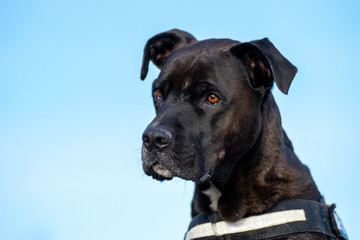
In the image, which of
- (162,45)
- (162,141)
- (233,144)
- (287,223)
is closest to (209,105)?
(233,144)

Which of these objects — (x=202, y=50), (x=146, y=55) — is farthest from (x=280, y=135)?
(x=146, y=55)

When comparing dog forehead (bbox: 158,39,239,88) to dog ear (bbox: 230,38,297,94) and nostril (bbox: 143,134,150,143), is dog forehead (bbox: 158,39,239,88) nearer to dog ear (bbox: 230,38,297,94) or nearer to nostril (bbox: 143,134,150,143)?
dog ear (bbox: 230,38,297,94)

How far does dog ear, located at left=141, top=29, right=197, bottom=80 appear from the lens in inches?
239

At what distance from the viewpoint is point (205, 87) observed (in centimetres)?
491

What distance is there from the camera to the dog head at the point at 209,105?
457 centimetres

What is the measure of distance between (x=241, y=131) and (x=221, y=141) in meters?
0.23

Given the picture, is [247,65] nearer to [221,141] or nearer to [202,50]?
[202,50]

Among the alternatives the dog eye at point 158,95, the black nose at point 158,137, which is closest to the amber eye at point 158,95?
the dog eye at point 158,95

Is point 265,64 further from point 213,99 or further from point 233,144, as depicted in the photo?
point 233,144

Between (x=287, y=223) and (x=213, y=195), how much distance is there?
0.86 m

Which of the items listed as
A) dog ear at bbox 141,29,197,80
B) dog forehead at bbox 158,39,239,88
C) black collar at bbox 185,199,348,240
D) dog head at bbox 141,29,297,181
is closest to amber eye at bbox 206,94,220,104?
dog head at bbox 141,29,297,181

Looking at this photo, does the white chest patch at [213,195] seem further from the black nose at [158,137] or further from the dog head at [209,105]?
the black nose at [158,137]

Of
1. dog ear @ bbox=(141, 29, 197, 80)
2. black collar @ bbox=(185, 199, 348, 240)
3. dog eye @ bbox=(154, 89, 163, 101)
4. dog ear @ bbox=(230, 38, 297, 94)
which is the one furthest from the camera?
dog ear @ bbox=(141, 29, 197, 80)

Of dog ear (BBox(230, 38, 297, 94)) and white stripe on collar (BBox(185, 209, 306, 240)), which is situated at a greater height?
dog ear (BBox(230, 38, 297, 94))
